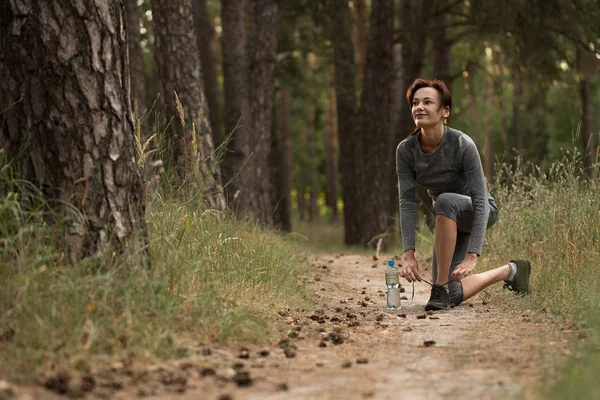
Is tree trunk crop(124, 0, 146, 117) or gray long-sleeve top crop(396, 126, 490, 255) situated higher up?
tree trunk crop(124, 0, 146, 117)

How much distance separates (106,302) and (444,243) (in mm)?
2795

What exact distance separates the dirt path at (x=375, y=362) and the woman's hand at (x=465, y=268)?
0.90 feet

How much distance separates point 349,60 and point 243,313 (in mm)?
11458

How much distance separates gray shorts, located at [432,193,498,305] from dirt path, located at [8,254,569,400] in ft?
0.75

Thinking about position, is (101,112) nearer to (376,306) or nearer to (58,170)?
(58,170)

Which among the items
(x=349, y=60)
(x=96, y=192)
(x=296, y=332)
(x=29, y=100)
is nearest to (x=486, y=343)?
(x=296, y=332)

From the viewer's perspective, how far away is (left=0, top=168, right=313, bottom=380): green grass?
361 centimetres

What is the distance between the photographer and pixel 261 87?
506 inches

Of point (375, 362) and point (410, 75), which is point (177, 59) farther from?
point (410, 75)

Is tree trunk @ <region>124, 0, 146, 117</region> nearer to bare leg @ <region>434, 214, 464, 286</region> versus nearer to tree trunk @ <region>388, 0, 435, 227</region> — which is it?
tree trunk @ <region>388, 0, 435, 227</region>

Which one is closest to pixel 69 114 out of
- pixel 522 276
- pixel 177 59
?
pixel 522 276

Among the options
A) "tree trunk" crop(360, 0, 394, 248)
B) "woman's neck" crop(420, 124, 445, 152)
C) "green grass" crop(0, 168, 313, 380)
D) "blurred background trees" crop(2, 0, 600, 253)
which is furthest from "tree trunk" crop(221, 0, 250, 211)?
"green grass" crop(0, 168, 313, 380)

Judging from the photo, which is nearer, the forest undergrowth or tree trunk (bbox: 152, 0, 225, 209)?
the forest undergrowth

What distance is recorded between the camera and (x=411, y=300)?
6.72 meters
